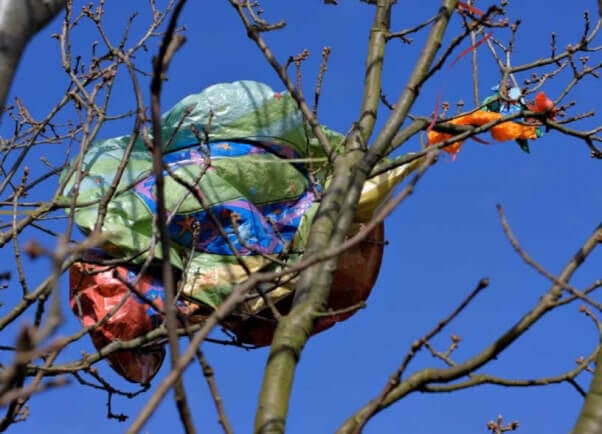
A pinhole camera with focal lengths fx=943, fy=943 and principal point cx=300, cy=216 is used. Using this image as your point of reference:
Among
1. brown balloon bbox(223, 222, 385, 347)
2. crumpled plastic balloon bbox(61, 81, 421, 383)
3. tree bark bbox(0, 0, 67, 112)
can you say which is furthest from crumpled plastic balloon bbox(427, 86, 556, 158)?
tree bark bbox(0, 0, 67, 112)

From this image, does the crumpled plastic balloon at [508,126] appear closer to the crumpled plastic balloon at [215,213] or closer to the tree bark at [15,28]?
the crumpled plastic balloon at [215,213]

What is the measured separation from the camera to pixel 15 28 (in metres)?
1.45

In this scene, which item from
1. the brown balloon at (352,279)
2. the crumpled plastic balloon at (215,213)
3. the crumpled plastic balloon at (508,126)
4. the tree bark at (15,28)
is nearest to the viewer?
the tree bark at (15,28)

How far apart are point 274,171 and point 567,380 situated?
2.01 meters

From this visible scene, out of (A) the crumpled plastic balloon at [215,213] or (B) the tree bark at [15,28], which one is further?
(A) the crumpled plastic balloon at [215,213]

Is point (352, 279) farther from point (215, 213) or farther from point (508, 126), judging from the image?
point (508, 126)

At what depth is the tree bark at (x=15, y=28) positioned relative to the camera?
1428 mm

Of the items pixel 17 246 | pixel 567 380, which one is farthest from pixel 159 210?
pixel 17 246

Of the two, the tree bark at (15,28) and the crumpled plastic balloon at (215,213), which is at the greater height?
the crumpled plastic balloon at (215,213)

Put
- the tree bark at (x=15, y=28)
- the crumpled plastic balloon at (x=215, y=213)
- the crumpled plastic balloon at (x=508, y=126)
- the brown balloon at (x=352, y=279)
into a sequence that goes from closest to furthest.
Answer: the tree bark at (x=15, y=28) < the crumpled plastic balloon at (x=508, y=126) < the crumpled plastic balloon at (x=215, y=213) < the brown balloon at (x=352, y=279)

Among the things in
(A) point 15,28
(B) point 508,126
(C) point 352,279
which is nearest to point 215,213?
(C) point 352,279

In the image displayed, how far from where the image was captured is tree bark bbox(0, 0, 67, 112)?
56.2 inches

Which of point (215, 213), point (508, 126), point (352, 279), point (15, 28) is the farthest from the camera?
point (352, 279)

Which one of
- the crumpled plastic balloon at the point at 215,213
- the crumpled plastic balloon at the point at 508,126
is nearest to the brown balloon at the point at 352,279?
the crumpled plastic balloon at the point at 215,213
